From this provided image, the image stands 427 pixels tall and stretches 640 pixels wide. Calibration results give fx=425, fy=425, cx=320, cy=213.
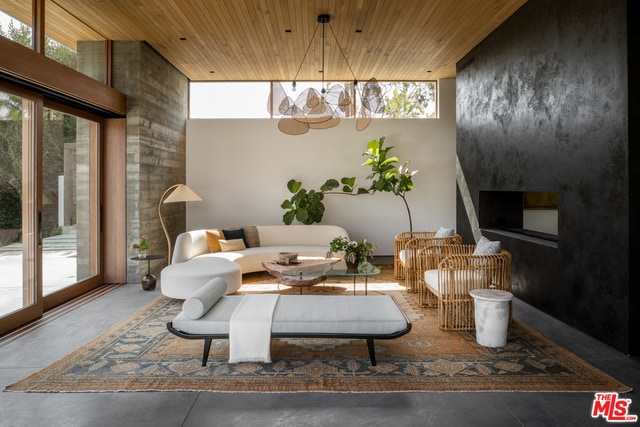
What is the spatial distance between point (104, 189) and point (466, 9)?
547 centimetres

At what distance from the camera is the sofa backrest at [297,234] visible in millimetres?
7598

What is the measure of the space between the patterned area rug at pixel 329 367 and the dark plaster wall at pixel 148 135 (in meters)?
2.53

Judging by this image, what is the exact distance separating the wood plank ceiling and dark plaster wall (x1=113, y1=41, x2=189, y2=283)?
270mm

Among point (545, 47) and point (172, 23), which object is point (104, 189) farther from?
point (545, 47)

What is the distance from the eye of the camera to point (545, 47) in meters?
4.68

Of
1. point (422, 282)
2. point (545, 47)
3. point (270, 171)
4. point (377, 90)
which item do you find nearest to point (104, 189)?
point (270, 171)

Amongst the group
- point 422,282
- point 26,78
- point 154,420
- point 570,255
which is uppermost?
point 26,78

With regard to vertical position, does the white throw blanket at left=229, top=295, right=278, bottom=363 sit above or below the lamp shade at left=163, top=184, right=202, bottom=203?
below

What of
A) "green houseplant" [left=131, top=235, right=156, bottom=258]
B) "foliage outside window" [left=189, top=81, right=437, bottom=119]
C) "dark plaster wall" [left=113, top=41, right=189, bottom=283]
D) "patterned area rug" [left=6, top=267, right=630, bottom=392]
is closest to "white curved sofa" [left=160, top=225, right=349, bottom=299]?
"green houseplant" [left=131, top=235, right=156, bottom=258]

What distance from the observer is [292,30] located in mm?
5930

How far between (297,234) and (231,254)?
1.51 meters

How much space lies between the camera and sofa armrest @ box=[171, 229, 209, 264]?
598 centimetres

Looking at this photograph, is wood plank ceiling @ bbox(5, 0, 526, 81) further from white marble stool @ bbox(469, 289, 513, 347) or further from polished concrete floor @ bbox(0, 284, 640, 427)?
polished concrete floor @ bbox(0, 284, 640, 427)

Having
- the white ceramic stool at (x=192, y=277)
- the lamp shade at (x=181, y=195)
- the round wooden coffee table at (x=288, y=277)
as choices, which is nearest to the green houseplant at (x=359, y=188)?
the lamp shade at (x=181, y=195)
